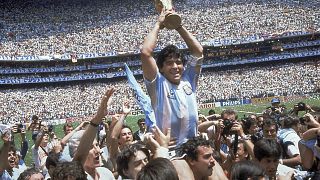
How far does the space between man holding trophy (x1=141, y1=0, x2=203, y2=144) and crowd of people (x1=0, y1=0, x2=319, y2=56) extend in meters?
50.4

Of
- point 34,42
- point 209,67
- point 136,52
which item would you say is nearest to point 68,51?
point 34,42

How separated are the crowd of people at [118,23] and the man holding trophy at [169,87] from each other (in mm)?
50392

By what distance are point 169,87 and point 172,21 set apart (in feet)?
2.05

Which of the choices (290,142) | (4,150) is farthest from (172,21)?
(290,142)

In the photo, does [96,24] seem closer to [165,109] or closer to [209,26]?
[209,26]

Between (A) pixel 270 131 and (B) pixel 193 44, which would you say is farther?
(A) pixel 270 131

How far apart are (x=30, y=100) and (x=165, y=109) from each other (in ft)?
152

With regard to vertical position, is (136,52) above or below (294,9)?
below

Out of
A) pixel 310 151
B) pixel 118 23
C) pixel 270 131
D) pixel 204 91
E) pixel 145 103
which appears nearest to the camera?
pixel 145 103

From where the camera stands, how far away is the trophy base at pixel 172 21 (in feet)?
14.9

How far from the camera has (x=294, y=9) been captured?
2306 inches

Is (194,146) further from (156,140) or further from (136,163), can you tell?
(136,163)

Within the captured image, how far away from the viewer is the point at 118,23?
59344mm

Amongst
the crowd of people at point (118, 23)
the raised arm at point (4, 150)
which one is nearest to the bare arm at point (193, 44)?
the raised arm at point (4, 150)
